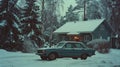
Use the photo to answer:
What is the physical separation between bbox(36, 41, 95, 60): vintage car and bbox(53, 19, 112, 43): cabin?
27.9 metres

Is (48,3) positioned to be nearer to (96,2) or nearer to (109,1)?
(109,1)

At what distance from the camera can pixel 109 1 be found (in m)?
79.0

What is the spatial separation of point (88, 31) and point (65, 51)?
29.8 metres

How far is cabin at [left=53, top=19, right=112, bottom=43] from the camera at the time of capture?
197 feet

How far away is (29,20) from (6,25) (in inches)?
214

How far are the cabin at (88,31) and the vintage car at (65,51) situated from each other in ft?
91.7

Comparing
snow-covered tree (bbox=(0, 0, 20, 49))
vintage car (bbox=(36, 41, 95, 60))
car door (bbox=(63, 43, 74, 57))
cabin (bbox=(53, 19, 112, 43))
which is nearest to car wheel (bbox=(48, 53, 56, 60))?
vintage car (bbox=(36, 41, 95, 60))

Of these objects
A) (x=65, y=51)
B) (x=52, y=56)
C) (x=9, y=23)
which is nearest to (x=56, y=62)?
(x=52, y=56)

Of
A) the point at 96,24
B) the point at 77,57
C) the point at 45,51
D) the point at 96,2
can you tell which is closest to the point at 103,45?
the point at 77,57

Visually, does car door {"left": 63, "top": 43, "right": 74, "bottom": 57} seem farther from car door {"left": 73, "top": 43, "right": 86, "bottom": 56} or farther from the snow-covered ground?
the snow-covered ground

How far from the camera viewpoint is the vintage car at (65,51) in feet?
94.4

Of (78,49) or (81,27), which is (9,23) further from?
(81,27)

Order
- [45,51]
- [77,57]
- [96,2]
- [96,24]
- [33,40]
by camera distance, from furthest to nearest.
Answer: [96,2], [96,24], [33,40], [77,57], [45,51]

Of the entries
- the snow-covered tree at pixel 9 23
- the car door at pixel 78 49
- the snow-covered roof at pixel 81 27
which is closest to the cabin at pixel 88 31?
the snow-covered roof at pixel 81 27
